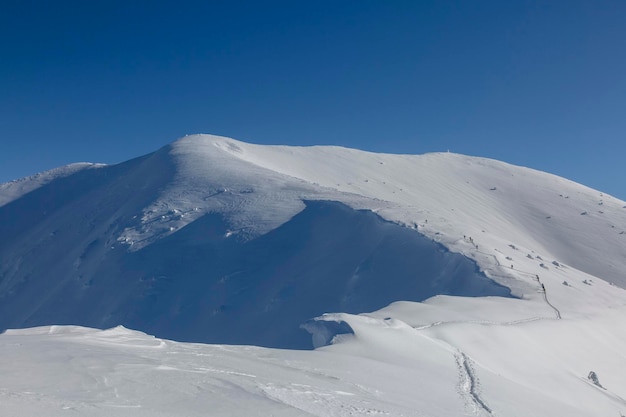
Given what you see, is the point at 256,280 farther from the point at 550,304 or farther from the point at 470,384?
the point at 470,384

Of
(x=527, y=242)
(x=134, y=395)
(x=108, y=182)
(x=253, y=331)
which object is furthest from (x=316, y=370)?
(x=108, y=182)

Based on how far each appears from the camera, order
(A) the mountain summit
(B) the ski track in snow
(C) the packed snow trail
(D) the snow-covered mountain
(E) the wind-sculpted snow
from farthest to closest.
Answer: (A) the mountain summit < (E) the wind-sculpted snow < (C) the packed snow trail < (B) the ski track in snow < (D) the snow-covered mountain

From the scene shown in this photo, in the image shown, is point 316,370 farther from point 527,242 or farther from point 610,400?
point 527,242

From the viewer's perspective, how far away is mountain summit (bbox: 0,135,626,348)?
83.5 feet

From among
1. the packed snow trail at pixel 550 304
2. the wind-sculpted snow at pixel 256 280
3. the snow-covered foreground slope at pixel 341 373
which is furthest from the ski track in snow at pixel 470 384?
the packed snow trail at pixel 550 304

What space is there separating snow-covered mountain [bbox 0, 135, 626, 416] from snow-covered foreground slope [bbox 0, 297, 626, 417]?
0.06 m

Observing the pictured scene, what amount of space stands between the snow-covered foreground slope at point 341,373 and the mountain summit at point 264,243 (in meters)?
3.31

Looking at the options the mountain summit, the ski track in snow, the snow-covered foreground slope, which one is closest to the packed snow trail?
the mountain summit

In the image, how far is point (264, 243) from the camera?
30672 mm

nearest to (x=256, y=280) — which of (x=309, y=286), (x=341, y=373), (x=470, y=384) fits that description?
(x=309, y=286)

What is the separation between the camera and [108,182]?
154 feet

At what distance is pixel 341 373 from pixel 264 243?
59.9 feet

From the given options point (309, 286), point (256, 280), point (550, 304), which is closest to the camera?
point (550, 304)

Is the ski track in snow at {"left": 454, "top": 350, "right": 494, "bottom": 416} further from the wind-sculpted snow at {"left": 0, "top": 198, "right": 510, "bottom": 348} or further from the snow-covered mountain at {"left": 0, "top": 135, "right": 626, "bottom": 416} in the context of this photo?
the wind-sculpted snow at {"left": 0, "top": 198, "right": 510, "bottom": 348}
